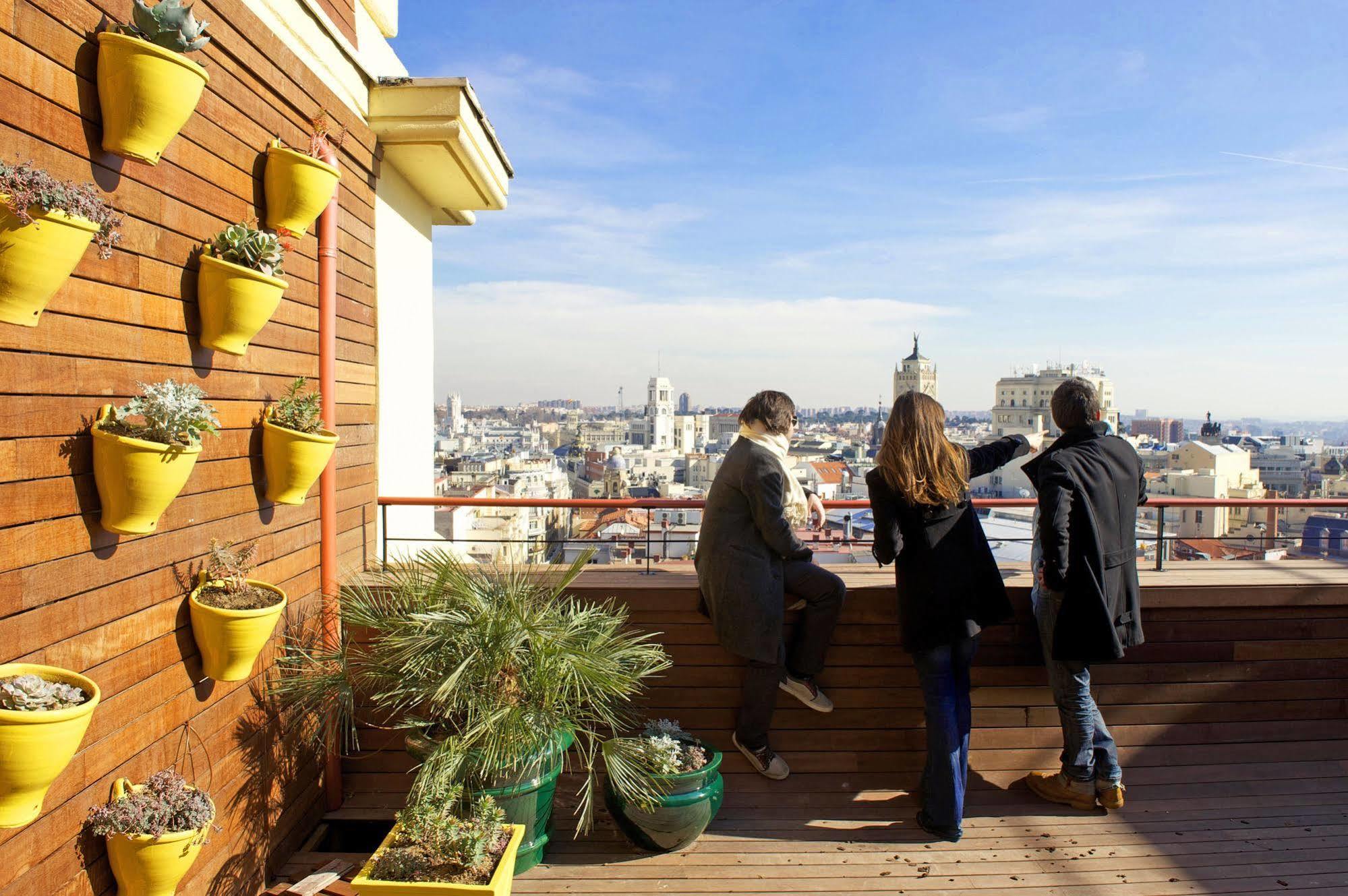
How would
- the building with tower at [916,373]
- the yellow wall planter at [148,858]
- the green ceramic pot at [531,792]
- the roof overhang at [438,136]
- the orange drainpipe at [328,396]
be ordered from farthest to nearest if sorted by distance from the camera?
the building with tower at [916,373] → the roof overhang at [438,136] → the orange drainpipe at [328,396] → the green ceramic pot at [531,792] → the yellow wall planter at [148,858]

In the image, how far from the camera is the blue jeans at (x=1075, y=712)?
3.25 m

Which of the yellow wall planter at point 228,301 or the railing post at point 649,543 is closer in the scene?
the yellow wall planter at point 228,301

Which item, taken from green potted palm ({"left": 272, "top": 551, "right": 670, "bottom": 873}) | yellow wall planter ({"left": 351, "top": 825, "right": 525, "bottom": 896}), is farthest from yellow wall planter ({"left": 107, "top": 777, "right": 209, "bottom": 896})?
green potted palm ({"left": 272, "top": 551, "right": 670, "bottom": 873})

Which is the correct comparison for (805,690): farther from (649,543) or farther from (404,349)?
(404,349)

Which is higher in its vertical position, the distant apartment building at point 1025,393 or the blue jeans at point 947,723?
the distant apartment building at point 1025,393

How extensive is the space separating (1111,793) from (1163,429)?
156 meters

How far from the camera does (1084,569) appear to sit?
3098 mm

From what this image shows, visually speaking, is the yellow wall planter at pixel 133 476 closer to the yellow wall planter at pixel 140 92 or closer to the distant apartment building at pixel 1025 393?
the yellow wall planter at pixel 140 92

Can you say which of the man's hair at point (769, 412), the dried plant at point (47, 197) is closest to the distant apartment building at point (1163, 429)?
the man's hair at point (769, 412)

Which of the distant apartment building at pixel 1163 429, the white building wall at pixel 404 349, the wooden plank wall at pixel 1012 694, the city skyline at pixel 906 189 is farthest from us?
the distant apartment building at pixel 1163 429

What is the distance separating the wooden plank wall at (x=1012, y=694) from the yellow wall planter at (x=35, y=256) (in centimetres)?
236

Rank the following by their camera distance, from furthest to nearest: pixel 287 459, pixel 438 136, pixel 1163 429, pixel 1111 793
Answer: pixel 1163 429
pixel 438 136
pixel 1111 793
pixel 287 459

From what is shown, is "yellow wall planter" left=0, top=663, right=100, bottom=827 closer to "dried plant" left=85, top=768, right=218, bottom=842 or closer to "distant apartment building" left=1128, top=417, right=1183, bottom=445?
"dried plant" left=85, top=768, right=218, bottom=842

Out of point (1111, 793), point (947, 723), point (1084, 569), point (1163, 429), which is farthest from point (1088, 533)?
point (1163, 429)
